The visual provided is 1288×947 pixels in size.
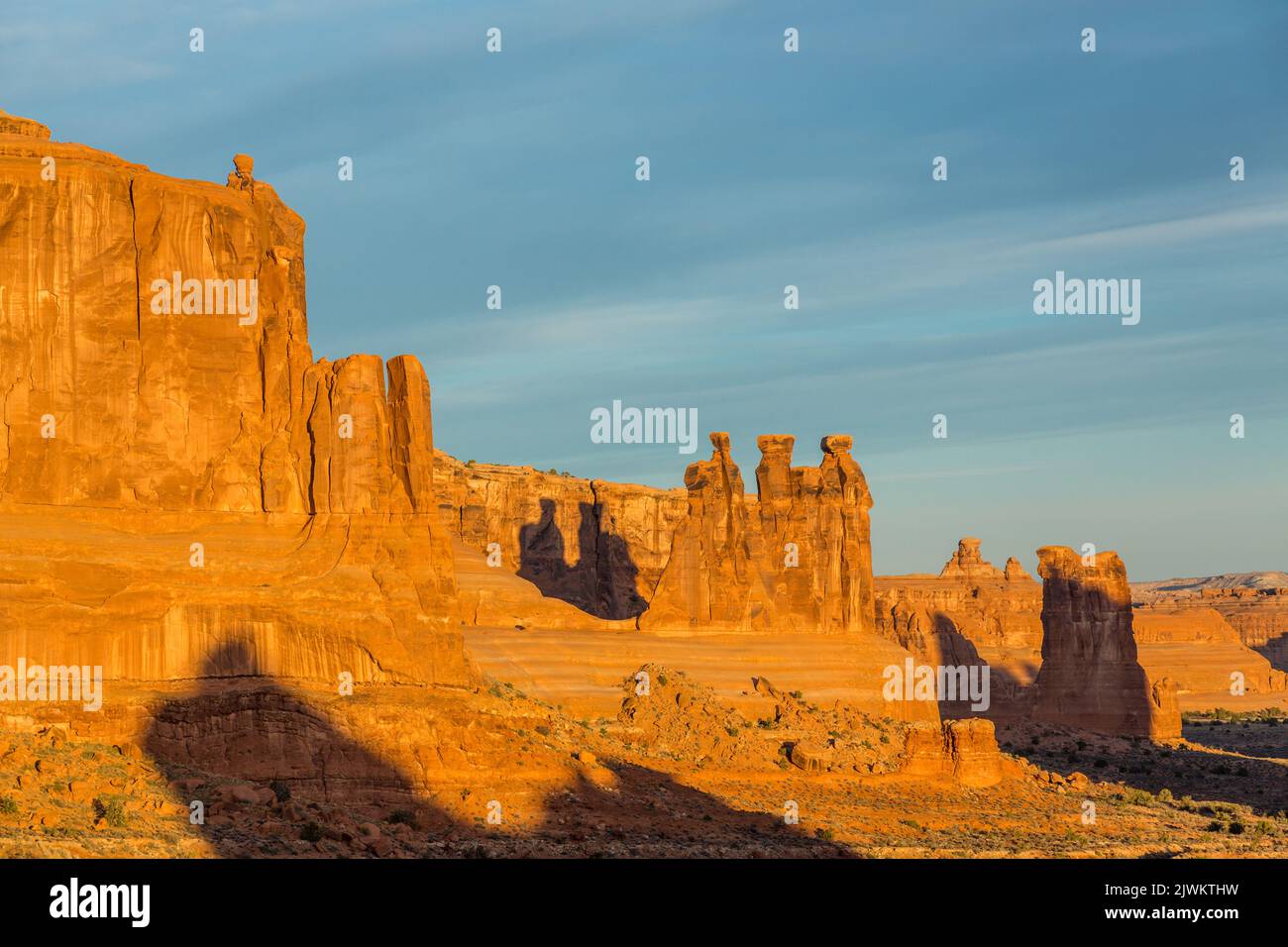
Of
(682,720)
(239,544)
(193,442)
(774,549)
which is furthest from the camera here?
(774,549)

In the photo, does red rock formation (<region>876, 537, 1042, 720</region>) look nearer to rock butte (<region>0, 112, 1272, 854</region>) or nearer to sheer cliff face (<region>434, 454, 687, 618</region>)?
sheer cliff face (<region>434, 454, 687, 618</region>)

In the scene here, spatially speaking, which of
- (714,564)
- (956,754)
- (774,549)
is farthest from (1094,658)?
(956,754)

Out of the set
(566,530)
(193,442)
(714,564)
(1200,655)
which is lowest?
(1200,655)

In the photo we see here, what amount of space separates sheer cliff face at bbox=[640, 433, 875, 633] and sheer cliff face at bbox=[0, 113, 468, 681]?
108 feet

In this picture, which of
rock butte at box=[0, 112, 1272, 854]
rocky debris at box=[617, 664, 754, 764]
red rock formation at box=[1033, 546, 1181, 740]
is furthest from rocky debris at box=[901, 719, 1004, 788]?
red rock formation at box=[1033, 546, 1181, 740]

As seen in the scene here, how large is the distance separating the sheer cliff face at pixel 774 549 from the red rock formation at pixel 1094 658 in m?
18.0

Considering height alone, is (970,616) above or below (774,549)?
below

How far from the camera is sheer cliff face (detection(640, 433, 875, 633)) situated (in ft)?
303

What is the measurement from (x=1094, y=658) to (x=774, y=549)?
28.0m

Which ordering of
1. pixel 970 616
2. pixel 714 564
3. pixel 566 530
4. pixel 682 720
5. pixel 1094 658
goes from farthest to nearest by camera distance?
1. pixel 970 616
2. pixel 566 530
3. pixel 1094 658
4. pixel 714 564
5. pixel 682 720

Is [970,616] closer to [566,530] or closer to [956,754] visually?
[566,530]

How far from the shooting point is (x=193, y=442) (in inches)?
2248

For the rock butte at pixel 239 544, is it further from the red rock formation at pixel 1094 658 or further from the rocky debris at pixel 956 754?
the red rock formation at pixel 1094 658
